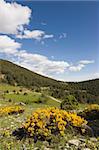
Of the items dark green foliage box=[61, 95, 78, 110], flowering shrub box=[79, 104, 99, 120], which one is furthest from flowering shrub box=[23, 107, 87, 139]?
dark green foliage box=[61, 95, 78, 110]

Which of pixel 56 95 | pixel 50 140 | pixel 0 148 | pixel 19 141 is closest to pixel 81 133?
pixel 50 140

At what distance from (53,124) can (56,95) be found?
91.0m

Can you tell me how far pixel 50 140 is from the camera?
42.3ft

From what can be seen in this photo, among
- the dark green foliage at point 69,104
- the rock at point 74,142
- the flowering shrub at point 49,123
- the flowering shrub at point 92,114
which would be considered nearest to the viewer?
the rock at point 74,142

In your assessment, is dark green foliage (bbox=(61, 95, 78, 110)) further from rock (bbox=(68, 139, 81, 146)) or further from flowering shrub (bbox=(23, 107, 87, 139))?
rock (bbox=(68, 139, 81, 146))

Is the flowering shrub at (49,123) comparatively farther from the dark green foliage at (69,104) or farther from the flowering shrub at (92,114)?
the dark green foliage at (69,104)

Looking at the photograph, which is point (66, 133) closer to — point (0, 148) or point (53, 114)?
point (53, 114)

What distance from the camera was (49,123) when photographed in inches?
547

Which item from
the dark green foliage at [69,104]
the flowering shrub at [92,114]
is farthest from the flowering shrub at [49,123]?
the dark green foliage at [69,104]

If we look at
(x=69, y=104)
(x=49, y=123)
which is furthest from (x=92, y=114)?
(x=69, y=104)

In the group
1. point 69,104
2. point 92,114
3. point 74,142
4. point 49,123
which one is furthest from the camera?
point 69,104

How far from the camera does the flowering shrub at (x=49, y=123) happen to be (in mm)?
13227

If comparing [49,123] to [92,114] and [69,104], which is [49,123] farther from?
[69,104]

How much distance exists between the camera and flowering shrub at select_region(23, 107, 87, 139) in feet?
43.4
